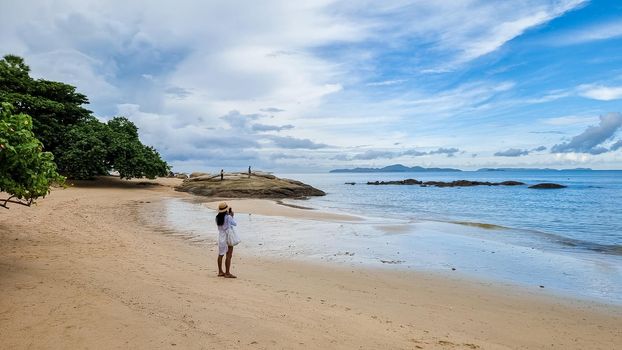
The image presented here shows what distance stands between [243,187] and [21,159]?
126 ft

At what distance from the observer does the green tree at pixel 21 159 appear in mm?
8180

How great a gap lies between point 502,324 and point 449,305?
1285 mm

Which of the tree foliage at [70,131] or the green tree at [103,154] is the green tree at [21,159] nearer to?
the tree foliage at [70,131]

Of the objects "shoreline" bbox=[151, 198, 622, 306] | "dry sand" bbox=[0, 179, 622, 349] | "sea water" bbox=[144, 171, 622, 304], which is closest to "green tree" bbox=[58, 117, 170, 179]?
"sea water" bbox=[144, 171, 622, 304]

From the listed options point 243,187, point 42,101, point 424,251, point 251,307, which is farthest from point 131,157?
point 251,307

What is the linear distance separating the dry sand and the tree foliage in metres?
27.3

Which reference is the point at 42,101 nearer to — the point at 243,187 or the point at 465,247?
the point at 243,187

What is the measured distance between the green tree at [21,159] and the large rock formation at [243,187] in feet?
118

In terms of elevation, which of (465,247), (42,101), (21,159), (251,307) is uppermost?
(42,101)

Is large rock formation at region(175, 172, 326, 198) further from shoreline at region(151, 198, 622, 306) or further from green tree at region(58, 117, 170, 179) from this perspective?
shoreline at region(151, 198, 622, 306)

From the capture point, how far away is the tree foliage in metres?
36.2

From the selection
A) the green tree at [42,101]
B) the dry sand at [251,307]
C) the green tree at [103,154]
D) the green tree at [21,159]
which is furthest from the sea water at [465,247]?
the green tree at [42,101]

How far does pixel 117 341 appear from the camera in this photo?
5812 millimetres

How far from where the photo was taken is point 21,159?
27.5 feet
